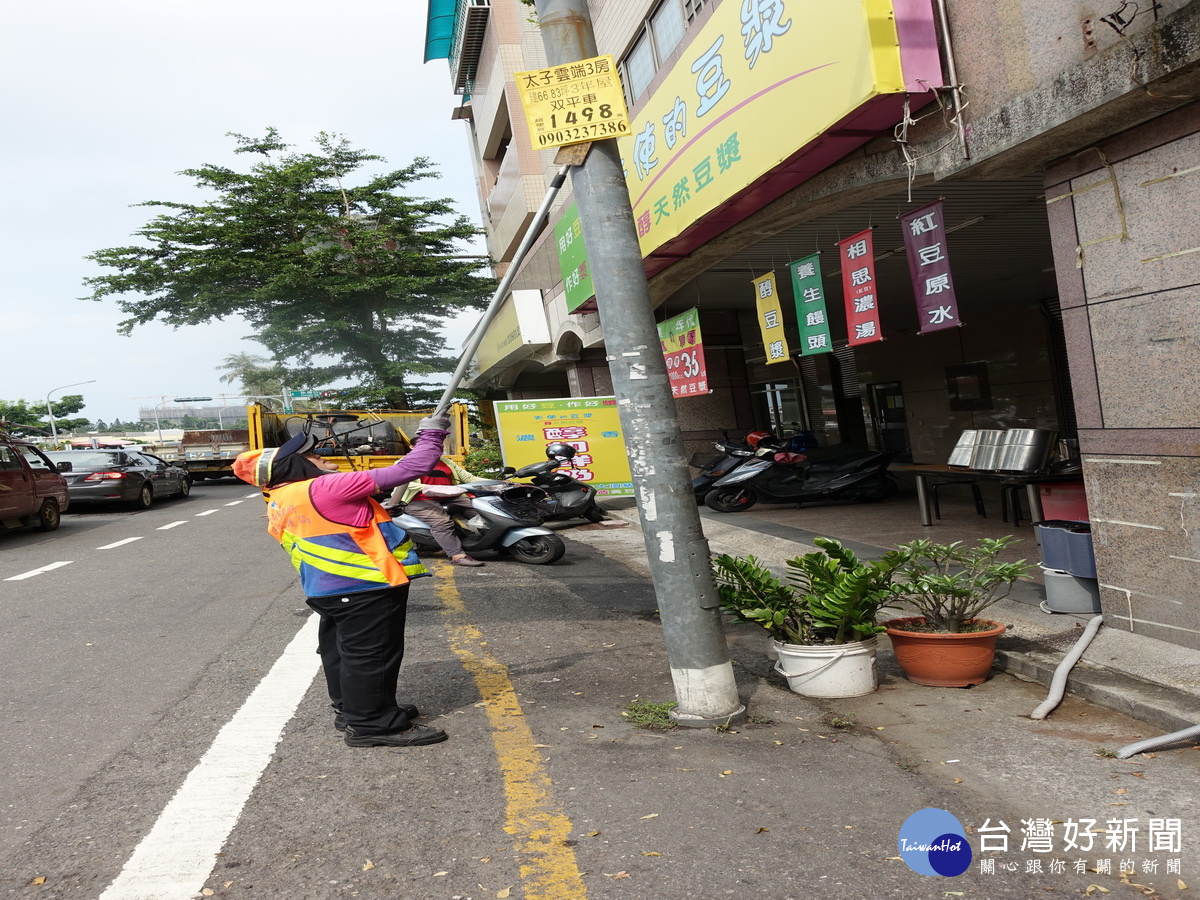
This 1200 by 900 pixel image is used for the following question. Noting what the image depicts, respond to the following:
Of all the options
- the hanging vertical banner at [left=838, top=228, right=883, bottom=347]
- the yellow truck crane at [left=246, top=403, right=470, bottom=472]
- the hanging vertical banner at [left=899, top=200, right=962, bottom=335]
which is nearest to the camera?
the hanging vertical banner at [left=899, top=200, right=962, bottom=335]

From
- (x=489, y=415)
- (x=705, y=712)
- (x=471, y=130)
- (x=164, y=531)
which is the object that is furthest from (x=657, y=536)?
(x=471, y=130)

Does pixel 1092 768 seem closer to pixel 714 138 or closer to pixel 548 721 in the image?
pixel 548 721

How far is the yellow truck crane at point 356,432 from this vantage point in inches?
604

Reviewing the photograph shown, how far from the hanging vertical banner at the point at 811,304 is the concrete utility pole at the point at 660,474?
4.35 metres

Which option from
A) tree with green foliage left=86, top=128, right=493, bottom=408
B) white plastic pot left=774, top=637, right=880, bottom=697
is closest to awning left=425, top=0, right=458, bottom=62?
tree with green foliage left=86, top=128, right=493, bottom=408

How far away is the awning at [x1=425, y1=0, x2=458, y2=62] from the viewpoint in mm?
28125

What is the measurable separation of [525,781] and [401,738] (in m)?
0.78

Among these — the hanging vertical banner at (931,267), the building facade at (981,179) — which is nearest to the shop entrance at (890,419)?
the building facade at (981,179)

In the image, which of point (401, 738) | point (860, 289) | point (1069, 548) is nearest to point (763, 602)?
point (401, 738)

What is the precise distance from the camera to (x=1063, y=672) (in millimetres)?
4656

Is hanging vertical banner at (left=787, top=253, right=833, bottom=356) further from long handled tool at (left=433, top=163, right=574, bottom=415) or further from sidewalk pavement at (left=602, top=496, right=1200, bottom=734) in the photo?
long handled tool at (left=433, top=163, right=574, bottom=415)

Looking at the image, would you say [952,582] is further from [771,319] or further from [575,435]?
[575,435]

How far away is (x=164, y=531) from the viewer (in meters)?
14.6

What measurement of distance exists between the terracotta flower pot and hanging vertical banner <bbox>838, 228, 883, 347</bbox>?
319 cm
